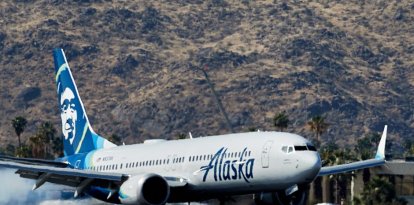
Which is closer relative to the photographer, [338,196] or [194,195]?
[194,195]

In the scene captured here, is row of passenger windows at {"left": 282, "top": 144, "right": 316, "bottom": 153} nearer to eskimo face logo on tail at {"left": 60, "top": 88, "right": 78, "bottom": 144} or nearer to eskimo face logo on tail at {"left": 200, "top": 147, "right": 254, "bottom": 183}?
eskimo face logo on tail at {"left": 200, "top": 147, "right": 254, "bottom": 183}

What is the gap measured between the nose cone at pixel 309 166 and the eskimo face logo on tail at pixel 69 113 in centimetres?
2244

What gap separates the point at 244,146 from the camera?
69.2 meters

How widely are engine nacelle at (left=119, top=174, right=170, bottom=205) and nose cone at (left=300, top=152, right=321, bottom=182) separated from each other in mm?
8180

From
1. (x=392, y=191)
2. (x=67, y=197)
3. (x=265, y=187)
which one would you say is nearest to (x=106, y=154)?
(x=67, y=197)

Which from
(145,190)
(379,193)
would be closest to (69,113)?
(145,190)

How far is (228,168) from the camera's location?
69.1 metres

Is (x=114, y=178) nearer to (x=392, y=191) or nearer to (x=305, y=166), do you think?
(x=305, y=166)

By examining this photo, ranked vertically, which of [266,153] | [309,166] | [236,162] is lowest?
[236,162]

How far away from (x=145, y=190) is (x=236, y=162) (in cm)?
523

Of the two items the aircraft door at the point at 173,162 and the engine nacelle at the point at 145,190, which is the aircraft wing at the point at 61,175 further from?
the aircraft door at the point at 173,162

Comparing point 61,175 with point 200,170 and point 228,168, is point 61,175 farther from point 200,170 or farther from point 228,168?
point 228,168

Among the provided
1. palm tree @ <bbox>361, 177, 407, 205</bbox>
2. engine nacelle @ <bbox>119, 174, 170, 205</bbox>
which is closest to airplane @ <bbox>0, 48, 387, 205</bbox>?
engine nacelle @ <bbox>119, 174, 170, 205</bbox>

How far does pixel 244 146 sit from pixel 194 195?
15.3ft
